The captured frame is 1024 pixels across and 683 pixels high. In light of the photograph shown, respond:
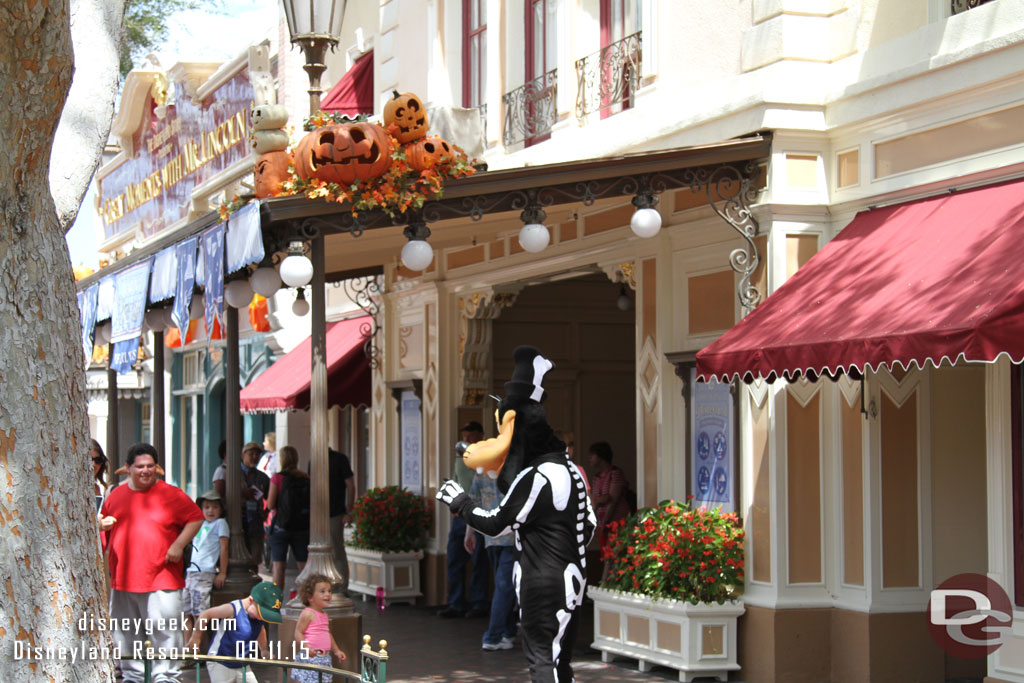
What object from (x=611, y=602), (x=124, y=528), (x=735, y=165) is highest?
(x=735, y=165)

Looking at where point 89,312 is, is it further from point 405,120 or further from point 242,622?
point 242,622

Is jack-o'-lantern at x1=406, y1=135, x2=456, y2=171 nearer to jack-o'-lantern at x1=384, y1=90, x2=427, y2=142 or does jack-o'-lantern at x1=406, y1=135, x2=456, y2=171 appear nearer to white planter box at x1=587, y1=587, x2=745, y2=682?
jack-o'-lantern at x1=384, y1=90, x2=427, y2=142

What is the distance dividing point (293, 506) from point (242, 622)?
585 cm

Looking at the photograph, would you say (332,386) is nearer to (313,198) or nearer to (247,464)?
(247,464)

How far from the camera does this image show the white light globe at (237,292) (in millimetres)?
11798

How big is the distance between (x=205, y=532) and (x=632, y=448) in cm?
725

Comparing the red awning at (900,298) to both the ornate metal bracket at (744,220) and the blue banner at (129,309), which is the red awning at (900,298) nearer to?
the ornate metal bracket at (744,220)

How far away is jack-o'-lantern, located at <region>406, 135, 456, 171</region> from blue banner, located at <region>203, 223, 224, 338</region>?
1574mm

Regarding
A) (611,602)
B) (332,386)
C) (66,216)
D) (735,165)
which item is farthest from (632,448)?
(66,216)

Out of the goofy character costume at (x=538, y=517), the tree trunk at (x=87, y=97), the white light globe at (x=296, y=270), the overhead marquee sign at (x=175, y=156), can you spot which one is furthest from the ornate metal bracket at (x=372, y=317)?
the tree trunk at (x=87, y=97)

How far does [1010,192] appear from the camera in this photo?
8.77 m

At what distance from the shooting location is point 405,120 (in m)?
9.93

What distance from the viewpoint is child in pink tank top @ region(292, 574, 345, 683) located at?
8930 mm

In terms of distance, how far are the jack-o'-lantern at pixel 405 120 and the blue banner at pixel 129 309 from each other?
355cm
